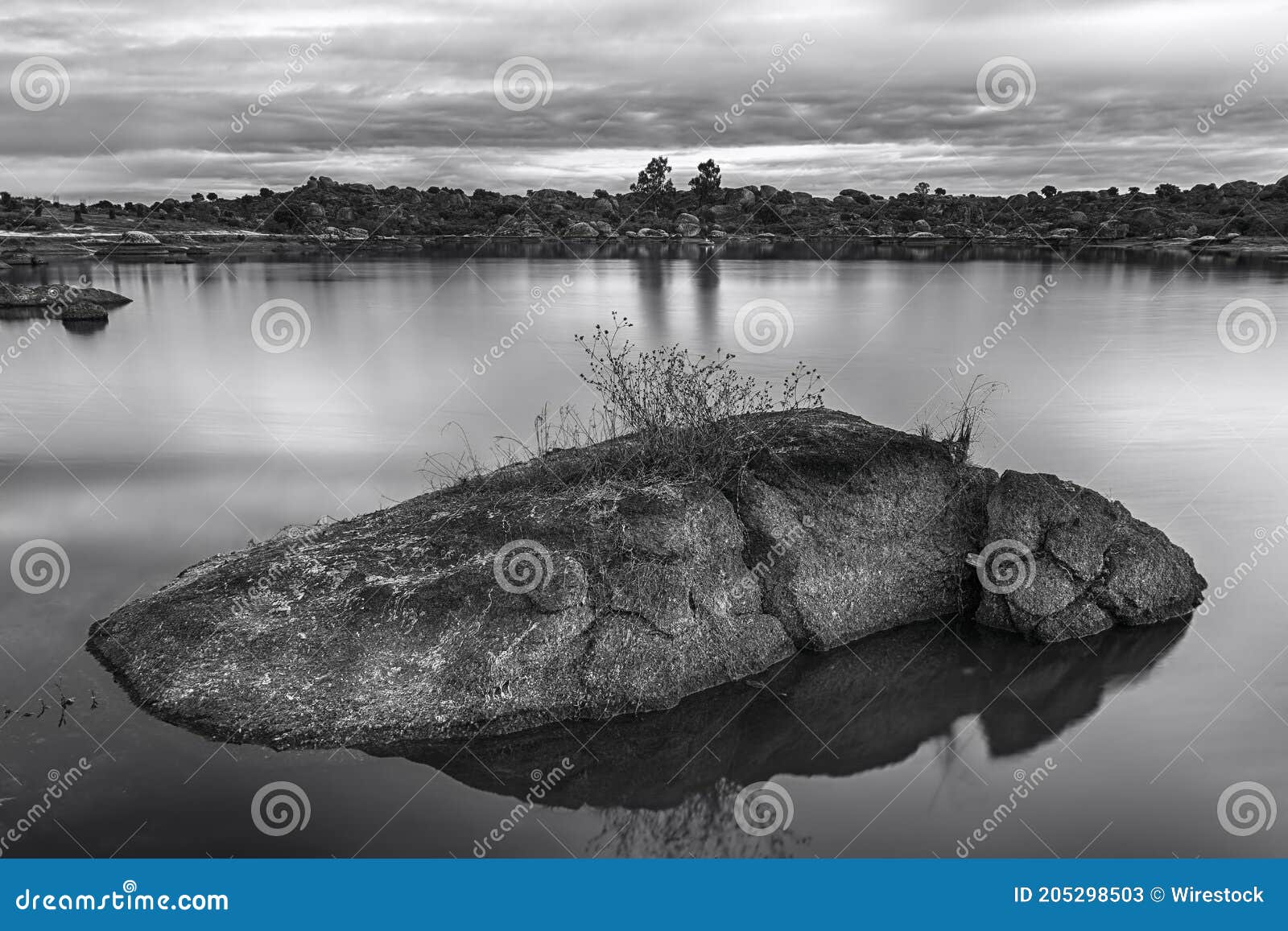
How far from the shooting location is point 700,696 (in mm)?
7629

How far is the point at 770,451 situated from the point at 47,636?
6700 millimetres

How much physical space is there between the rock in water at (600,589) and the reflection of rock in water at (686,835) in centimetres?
109

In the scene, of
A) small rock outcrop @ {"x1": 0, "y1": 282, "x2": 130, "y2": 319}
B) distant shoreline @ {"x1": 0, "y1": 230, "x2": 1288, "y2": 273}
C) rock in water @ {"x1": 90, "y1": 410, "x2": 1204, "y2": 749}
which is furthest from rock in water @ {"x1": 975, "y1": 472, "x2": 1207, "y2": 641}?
distant shoreline @ {"x1": 0, "y1": 230, "x2": 1288, "y2": 273}

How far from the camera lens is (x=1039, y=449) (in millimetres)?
14156

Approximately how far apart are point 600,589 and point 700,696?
1201 mm

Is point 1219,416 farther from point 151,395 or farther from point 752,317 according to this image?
point 151,395

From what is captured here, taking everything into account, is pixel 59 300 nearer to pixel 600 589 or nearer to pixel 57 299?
pixel 57 299

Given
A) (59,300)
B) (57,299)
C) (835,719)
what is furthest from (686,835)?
(57,299)

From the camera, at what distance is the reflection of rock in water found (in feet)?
19.7

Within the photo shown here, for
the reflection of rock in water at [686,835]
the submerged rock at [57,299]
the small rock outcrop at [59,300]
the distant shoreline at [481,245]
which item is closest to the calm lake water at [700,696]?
the reflection of rock in water at [686,835]

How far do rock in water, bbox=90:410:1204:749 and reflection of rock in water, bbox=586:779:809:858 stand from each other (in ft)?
3.57

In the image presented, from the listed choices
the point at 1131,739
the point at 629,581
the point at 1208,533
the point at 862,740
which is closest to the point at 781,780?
the point at 862,740

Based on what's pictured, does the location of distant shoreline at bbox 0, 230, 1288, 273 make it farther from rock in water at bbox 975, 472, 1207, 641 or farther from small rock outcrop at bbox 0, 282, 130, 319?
rock in water at bbox 975, 472, 1207, 641

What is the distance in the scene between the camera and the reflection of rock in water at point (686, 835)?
600 centimetres
